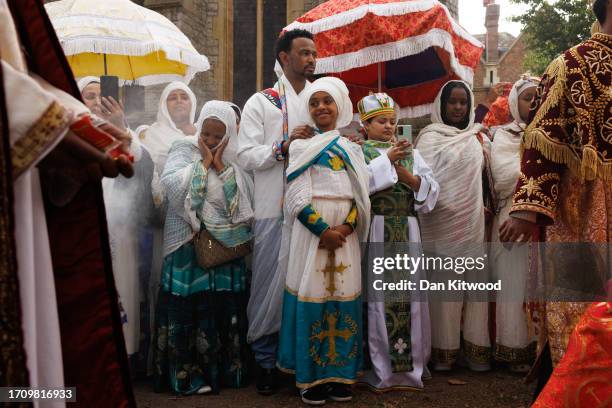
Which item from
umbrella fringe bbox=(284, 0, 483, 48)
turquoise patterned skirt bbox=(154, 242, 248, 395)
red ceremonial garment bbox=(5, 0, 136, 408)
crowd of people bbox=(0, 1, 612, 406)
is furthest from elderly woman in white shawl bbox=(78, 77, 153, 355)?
red ceremonial garment bbox=(5, 0, 136, 408)

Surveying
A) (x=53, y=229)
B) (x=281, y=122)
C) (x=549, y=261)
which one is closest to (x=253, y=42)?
(x=281, y=122)

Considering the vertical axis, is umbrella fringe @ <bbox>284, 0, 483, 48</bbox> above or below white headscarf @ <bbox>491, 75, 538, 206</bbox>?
above

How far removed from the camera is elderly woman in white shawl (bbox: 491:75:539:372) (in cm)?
467

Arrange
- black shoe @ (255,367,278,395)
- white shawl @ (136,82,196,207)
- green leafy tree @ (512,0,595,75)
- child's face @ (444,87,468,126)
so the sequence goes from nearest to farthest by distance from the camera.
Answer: black shoe @ (255,367,278,395) → white shawl @ (136,82,196,207) → child's face @ (444,87,468,126) → green leafy tree @ (512,0,595,75)

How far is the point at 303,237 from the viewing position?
4.02m

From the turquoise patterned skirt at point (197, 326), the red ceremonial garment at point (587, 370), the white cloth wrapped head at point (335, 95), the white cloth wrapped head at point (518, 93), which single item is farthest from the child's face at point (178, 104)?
the red ceremonial garment at point (587, 370)

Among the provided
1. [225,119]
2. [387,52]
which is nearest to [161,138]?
[225,119]

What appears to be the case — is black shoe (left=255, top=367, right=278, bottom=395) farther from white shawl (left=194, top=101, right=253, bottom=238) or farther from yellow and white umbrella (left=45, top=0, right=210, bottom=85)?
yellow and white umbrella (left=45, top=0, right=210, bottom=85)

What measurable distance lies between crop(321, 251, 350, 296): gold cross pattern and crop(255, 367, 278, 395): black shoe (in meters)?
0.74

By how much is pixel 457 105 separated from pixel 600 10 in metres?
2.28

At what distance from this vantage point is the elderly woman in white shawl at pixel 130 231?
4285 mm

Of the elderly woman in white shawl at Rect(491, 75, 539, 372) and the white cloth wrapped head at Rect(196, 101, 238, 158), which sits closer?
the white cloth wrapped head at Rect(196, 101, 238, 158)

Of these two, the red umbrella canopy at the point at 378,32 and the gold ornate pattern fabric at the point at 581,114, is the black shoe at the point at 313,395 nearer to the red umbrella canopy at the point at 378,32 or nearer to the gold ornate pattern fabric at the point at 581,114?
the gold ornate pattern fabric at the point at 581,114

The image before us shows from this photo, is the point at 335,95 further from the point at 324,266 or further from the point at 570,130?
the point at 570,130
